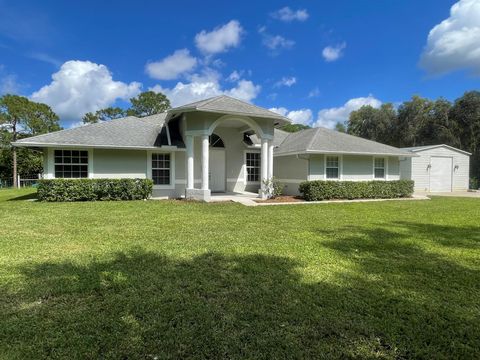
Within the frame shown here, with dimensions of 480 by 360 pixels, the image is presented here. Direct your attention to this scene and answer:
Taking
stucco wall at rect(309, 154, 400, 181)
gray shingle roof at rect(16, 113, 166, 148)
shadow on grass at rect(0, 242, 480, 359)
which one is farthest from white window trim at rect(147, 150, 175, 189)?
shadow on grass at rect(0, 242, 480, 359)

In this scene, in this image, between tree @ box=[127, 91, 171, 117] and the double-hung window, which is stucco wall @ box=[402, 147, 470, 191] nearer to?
the double-hung window

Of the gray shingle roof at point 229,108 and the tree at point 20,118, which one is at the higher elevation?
the tree at point 20,118

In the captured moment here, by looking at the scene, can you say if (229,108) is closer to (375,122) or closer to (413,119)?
(413,119)

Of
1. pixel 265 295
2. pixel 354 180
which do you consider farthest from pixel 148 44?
pixel 265 295

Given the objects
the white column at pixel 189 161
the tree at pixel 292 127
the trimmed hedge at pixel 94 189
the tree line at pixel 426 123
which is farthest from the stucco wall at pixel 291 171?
the tree at pixel 292 127

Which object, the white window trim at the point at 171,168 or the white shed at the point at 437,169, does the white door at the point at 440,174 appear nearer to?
the white shed at the point at 437,169

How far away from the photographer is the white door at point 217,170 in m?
17.7

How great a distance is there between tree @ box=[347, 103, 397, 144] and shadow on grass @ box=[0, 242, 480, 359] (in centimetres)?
4028

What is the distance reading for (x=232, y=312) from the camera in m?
3.43

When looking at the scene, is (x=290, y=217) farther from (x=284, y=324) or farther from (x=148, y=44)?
(x=148, y=44)

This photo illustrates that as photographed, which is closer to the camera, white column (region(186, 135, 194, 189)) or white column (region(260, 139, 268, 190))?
white column (region(186, 135, 194, 189))

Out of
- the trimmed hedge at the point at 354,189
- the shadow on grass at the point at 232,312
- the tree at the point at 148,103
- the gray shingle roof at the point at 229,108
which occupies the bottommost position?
the shadow on grass at the point at 232,312

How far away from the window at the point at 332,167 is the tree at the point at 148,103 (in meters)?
40.3

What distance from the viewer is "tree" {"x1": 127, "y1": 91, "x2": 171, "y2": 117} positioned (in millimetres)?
51812
